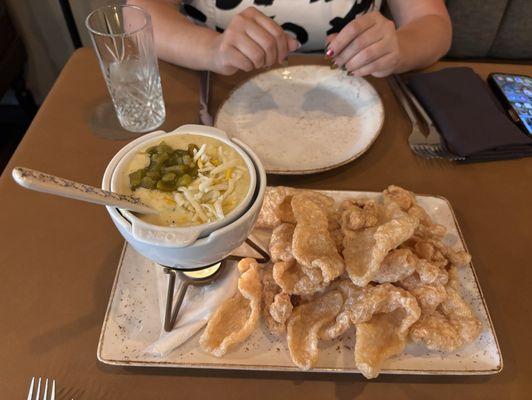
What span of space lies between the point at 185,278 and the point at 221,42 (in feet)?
1.99

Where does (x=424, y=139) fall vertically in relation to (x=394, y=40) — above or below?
below

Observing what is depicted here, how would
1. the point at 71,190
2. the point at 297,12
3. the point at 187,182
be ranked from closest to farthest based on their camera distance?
1. the point at 71,190
2. the point at 187,182
3. the point at 297,12

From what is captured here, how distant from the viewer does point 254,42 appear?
0.99 m

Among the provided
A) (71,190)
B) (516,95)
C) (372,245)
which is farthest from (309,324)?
(516,95)

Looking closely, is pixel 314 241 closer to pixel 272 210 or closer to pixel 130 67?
pixel 272 210

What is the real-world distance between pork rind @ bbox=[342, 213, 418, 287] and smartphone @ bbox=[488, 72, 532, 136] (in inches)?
21.1

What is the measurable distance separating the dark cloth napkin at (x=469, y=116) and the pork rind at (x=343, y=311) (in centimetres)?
47

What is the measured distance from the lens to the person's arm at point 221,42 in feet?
3.24

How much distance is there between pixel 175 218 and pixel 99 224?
13.2 inches

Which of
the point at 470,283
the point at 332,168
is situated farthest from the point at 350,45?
the point at 470,283

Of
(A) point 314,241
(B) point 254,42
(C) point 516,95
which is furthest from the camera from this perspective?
(C) point 516,95

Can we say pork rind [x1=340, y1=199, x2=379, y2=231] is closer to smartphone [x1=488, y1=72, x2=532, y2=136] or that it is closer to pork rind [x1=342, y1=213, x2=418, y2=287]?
pork rind [x1=342, y1=213, x2=418, y2=287]

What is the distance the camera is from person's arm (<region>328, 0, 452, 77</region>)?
1011 millimetres

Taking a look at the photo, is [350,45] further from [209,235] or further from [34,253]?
[34,253]
